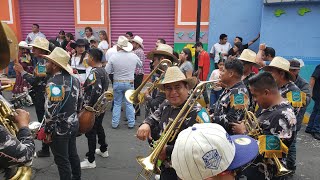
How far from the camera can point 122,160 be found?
18.2 ft

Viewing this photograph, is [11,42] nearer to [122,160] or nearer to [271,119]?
[271,119]

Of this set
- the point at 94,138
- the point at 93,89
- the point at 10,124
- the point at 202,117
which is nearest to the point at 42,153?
the point at 94,138

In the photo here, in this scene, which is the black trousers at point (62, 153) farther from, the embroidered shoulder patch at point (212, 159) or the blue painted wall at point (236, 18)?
the blue painted wall at point (236, 18)

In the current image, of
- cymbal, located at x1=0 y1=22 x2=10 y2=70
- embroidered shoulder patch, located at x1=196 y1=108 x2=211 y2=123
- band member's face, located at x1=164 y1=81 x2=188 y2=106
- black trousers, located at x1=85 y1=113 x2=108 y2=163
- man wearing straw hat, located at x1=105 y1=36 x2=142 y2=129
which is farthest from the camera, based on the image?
man wearing straw hat, located at x1=105 y1=36 x2=142 y2=129

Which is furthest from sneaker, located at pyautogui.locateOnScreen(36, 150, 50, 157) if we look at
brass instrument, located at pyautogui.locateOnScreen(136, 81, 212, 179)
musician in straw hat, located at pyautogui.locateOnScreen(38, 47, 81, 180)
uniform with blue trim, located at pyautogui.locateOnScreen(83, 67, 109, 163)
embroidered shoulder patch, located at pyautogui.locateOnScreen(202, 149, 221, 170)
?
embroidered shoulder patch, located at pyautogui.locateOnScreen(202, 149, 221, 170)

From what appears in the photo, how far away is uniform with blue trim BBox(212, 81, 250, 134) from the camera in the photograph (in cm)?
370

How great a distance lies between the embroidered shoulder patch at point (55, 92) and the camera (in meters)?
3.87

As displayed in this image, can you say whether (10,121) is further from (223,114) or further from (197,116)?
(223,114)

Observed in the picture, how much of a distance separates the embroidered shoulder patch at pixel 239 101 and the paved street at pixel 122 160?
7.02 feet

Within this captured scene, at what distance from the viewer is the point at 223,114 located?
3.84 m

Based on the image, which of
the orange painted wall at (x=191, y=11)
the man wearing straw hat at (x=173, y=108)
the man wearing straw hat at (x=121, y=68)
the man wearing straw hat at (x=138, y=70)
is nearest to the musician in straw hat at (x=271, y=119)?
the man wearing straw hat at (x=173, y=108)

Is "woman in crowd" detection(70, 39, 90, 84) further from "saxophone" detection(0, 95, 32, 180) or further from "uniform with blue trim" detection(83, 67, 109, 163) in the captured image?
"saxophone" detection(0, 95, 32, 180)

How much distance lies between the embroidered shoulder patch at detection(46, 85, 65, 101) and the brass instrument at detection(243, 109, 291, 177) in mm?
2193

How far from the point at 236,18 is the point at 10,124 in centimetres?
884
